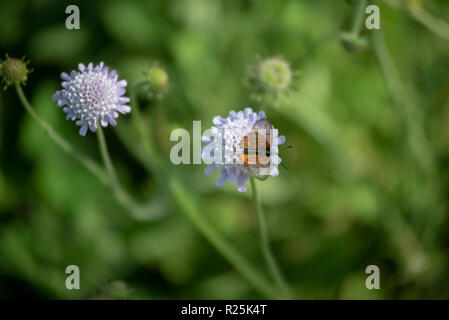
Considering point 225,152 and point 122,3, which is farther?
point 122,3

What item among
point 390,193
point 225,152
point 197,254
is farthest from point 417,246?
point 225,152

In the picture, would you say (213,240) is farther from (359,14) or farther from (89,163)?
(359,14)

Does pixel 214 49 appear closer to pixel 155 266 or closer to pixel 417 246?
pixel 155 266

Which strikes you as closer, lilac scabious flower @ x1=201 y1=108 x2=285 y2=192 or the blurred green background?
lilac scabious flower @ x1=201 y1=108 x2=285 y2=192

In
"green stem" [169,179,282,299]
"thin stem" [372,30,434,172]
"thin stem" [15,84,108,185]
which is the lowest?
"green stem" [169,179,282,299]

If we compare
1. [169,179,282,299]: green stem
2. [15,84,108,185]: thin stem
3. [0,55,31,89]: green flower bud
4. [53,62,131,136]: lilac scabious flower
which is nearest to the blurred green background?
[169,179,282,299]: green stem

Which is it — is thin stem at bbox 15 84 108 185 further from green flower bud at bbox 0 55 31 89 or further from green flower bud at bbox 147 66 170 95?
green flower bud at bbox 147 66 170 95
